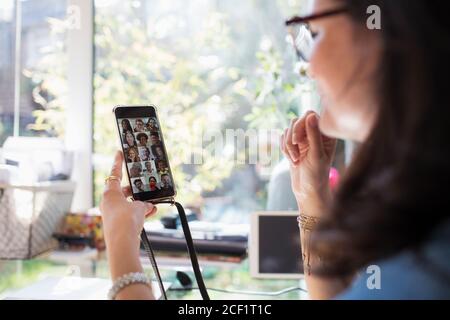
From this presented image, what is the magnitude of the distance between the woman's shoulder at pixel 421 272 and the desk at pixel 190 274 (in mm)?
560

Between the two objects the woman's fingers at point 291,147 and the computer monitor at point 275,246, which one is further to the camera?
the computer monitor at point 275,246

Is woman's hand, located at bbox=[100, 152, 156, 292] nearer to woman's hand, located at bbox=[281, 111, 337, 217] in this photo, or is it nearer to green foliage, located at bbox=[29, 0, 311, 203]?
woman's hand, located at bbox=[281, 111, 337, 217]

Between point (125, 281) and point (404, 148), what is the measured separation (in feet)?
1.18

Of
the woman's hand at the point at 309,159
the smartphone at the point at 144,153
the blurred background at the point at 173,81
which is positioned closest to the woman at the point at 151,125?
the smartphone at the point at 144,153

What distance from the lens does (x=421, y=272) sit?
42 centimetres

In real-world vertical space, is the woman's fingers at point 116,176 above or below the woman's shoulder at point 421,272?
above

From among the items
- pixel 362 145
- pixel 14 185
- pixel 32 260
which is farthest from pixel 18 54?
pixel 362 145

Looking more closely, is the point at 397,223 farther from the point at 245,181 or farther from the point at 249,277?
the point at 245,181

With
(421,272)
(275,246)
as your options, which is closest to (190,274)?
(275,246)

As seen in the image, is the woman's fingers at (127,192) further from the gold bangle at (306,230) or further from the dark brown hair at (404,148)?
the dark brown hair at (404,148)

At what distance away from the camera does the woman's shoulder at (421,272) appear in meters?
0.41

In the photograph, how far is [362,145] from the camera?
454 millimetres

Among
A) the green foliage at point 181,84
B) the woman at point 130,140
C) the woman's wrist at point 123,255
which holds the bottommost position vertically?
the woman's wrist at point 123,255

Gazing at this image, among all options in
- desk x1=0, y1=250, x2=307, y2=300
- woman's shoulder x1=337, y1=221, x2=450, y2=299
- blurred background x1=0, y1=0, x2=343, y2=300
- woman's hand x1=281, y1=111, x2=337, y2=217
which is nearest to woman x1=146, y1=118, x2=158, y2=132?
woman's hand x1=281, y1=111, x2=337, y2=217
